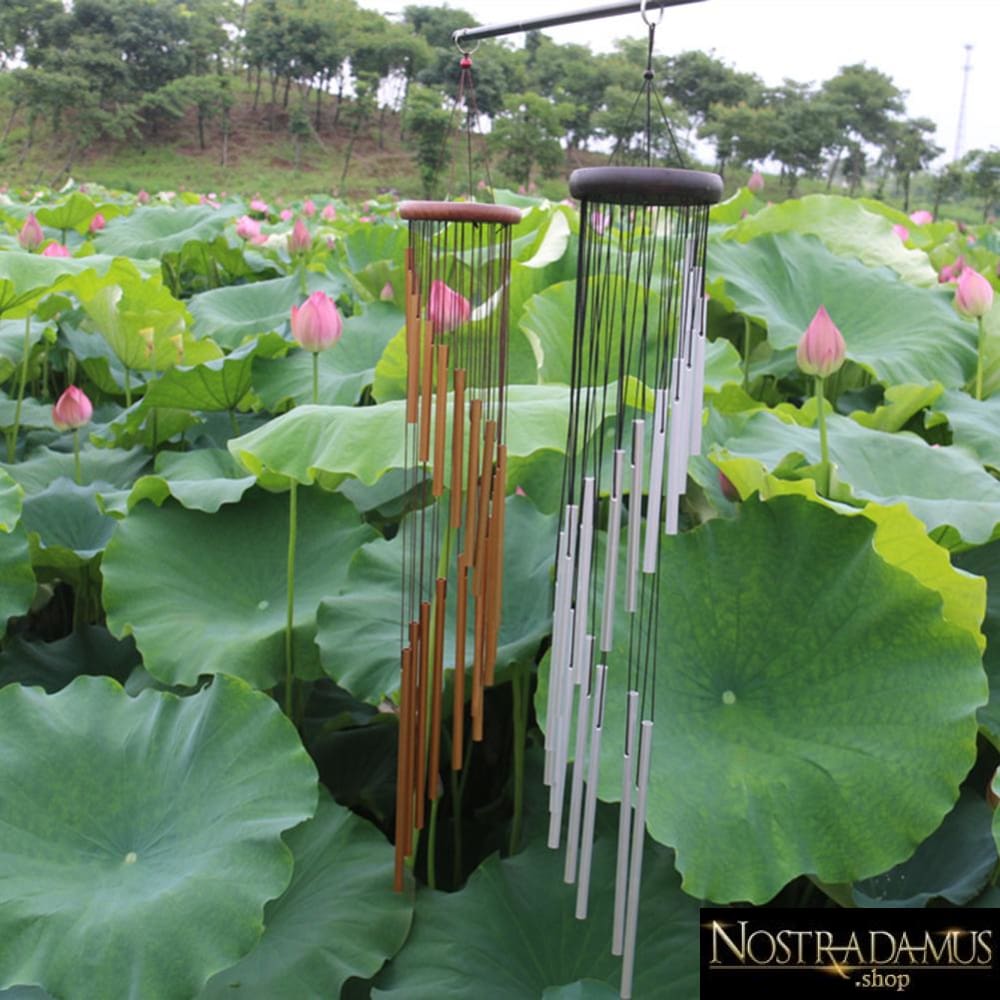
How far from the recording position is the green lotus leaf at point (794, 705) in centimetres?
92

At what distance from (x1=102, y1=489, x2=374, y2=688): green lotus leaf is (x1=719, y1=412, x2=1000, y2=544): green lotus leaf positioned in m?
0.49

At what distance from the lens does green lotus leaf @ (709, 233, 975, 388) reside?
1688 millimetres

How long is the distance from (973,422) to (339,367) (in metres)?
1.02

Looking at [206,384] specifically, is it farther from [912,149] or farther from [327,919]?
[912,149]

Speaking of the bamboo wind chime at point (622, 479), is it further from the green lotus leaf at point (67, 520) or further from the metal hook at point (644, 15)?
the green lotus leaf at point (67, 520)

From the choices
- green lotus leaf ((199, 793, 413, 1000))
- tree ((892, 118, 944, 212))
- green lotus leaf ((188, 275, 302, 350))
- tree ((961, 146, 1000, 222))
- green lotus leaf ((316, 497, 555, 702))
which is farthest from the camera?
tree ((892, 118, 944, 212))

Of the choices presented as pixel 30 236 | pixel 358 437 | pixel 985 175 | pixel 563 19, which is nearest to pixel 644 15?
pixel 563 19

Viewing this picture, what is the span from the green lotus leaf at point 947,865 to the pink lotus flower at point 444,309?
0.62 m

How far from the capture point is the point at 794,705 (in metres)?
1.00

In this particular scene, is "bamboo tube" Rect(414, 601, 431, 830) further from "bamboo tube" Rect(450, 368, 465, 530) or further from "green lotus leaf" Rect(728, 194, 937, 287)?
"green lotus leaf" Rect(728, 194, 937, 287)

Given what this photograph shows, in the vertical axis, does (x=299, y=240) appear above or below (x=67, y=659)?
above

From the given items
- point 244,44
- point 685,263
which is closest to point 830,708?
point 685,263

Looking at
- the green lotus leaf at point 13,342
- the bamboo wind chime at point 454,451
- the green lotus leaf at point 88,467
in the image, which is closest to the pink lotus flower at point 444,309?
the bamboo wind chime at point 454,451

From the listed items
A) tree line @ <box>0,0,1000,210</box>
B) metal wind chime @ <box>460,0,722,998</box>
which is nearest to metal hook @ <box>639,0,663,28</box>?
metal wind chime @ <box>460,0,722,998</box>
